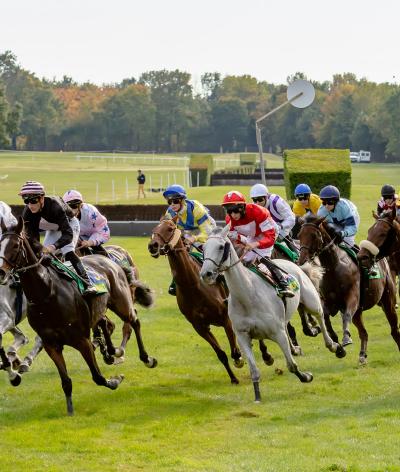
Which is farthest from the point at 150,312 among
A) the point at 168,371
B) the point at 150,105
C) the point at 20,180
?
the point at 150,105

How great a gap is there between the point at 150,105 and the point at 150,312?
357 ft

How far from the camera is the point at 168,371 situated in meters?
13.4

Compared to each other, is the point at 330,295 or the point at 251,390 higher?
the point at 330,295

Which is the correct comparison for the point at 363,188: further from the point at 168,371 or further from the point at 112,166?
the point at 112,166

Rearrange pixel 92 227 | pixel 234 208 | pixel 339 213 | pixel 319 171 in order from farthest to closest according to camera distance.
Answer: pixel 319 171
pixel 339 213
pixel 92 227
pixel 234 208

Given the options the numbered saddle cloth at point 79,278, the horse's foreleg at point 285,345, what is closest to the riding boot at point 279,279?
the horse's foreleg at point 285,345

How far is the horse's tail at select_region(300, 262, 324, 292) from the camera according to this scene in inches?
509

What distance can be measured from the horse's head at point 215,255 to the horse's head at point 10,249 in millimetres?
1794

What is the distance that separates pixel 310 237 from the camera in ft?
41.4

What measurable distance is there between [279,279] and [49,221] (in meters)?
2.63

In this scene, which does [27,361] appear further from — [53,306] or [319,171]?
[319,171]

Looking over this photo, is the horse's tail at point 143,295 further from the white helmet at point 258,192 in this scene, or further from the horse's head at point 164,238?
the horse's head at point 164,238

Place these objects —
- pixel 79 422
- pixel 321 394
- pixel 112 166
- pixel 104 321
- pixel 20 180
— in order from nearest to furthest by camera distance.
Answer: pixel 79 422 < pixel 321 394 < pixel 104 321 < pixel 20 180 < pixel 112 166

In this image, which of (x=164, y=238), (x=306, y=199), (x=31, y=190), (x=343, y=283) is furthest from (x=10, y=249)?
(x=306, y=199)
